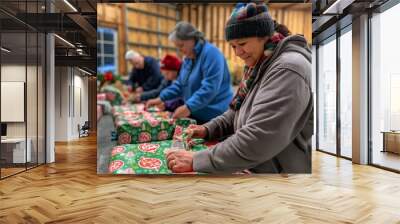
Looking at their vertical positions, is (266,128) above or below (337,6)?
below

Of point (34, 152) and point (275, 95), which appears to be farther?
point (34, 152)

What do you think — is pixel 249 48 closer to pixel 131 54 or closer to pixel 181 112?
pixel 181 112

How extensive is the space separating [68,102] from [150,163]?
10.9 ft

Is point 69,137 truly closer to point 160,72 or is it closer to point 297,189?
point 160,72

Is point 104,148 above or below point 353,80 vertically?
below

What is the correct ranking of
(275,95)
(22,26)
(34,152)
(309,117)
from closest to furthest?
(275,95)
(309,117)
(22,26)
(34,152)

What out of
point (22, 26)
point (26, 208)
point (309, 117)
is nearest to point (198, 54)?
point (309, 117)

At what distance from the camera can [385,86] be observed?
19.4 feet

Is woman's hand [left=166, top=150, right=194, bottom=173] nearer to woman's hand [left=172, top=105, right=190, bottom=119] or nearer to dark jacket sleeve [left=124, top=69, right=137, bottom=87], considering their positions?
woman's hand [left=172, top=105, right=190, bottom=119]

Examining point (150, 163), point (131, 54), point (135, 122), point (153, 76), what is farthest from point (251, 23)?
point (150, 163)

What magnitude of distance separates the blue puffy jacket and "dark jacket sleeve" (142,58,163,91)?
12 centimetres

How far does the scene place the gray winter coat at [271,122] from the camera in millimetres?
3441

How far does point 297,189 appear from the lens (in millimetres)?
4293

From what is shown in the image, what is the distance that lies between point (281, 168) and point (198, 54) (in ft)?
4.43
